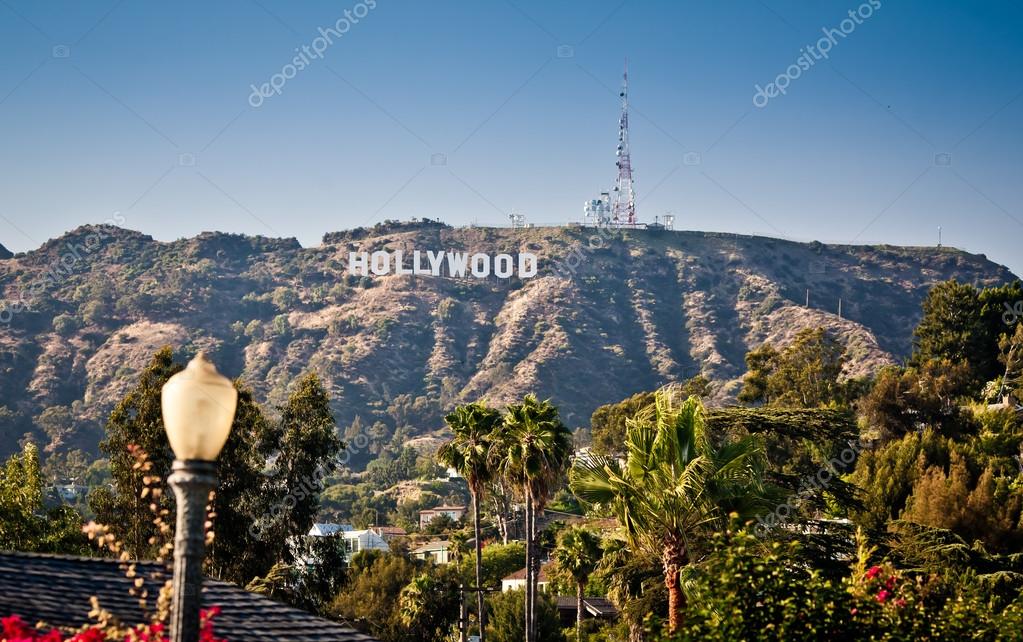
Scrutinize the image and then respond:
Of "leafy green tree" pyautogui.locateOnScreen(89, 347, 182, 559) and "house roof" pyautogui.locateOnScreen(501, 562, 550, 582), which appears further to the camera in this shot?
"house roof" pyautogui.locateOnScreen(501, 562, 550, 582)

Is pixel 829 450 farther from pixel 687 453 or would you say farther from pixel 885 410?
pixel 687 453

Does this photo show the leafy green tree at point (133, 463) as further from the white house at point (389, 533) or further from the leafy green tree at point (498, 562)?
the white house at point (389, 533)

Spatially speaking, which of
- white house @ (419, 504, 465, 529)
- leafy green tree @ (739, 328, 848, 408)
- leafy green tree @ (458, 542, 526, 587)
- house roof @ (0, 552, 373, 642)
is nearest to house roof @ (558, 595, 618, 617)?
leafy green tree @ (458, 542, 526, 587)

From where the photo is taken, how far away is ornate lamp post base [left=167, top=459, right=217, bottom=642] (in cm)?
817

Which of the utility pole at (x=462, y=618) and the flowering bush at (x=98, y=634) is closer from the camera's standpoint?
the flowering bush at (x=98, y=634)

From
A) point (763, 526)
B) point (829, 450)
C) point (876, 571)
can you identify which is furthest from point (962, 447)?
point (876, 571)

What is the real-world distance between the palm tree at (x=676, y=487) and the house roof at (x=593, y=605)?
144ft

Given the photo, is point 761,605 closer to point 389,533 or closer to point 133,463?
point 133,463

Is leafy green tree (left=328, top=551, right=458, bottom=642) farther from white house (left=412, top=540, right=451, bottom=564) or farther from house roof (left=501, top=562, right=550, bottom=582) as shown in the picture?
white house (left=412, top=540, right=451, bottom=564)

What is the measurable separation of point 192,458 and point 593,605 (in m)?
69.9

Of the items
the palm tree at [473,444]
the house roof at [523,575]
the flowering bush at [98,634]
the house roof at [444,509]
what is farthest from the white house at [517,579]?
the house roof at [444,509]

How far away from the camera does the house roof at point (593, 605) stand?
73562 mm

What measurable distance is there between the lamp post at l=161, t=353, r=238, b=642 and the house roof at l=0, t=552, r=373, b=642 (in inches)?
185

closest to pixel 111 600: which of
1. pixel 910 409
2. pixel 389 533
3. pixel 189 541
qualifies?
pixel 189 541
